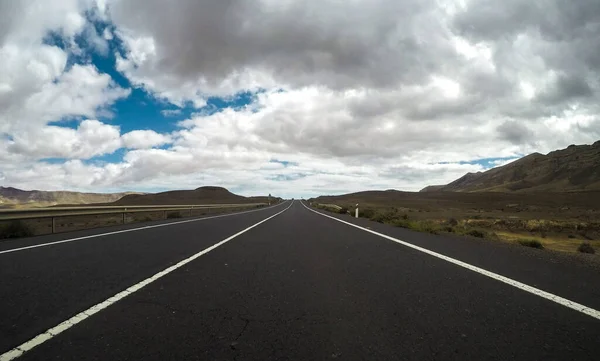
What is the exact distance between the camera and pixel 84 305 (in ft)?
12.6

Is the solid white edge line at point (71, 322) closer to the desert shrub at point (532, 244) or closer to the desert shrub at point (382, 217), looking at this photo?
the desert shrub at point (532, 244)

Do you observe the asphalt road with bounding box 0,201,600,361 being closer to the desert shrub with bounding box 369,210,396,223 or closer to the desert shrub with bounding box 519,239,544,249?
the desert shrub with bounding box 519,239,544,249

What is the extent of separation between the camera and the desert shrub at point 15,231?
12680 millimetres

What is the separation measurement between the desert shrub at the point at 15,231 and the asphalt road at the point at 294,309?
7.51m

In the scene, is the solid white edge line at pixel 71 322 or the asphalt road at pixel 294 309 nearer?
the solid white edge line at pixel 71 322

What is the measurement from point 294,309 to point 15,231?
554 inches

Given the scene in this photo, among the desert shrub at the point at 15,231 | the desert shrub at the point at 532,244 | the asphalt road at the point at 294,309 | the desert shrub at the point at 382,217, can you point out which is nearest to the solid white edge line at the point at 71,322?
the asphalt road at the point at 294,309

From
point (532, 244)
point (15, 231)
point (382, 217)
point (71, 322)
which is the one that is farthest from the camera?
point (382, 217)

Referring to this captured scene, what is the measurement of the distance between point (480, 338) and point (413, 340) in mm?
589

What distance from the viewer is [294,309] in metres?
3.76

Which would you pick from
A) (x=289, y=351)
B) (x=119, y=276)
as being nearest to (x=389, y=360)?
(x=289, y=351)

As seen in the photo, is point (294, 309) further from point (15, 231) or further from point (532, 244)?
point (15, 231)

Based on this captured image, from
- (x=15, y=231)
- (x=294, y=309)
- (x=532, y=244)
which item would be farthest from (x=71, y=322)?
(x=15, y=231)

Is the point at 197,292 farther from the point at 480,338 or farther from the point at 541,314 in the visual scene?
the point at 541,314
